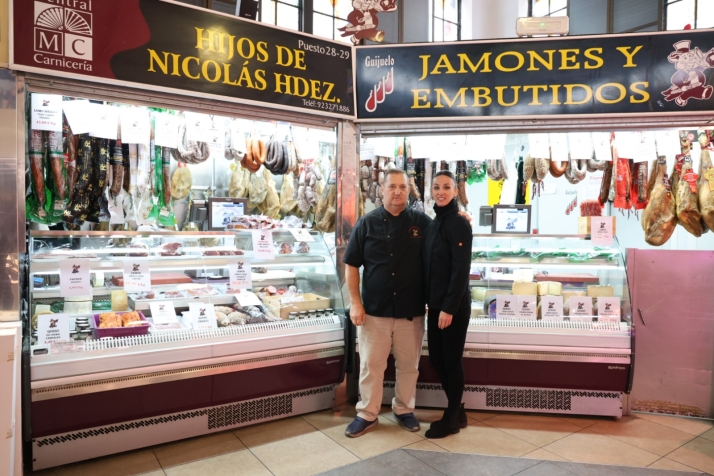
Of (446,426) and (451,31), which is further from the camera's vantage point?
(451,31)

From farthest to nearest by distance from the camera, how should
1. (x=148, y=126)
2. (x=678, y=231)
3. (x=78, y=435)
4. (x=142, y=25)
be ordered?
(x=678, y=231) < (x=148, y=126) < (x=142, y=25) < (x=78, y=435)

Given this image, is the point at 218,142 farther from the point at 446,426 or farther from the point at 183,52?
the point at 446,426

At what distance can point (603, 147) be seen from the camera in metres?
4.20

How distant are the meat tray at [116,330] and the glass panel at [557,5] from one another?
826cm

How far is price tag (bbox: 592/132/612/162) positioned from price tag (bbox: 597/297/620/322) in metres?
1.17

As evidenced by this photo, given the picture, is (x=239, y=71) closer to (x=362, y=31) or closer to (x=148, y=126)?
(x=148, y=126)

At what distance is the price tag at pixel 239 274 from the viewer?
12.2ft

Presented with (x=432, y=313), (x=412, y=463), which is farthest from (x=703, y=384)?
(x=412, y=463)

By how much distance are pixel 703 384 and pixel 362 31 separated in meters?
3.84

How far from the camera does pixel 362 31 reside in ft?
13.3

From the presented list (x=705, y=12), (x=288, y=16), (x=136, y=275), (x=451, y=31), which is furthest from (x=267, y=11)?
(x=705, y=12)

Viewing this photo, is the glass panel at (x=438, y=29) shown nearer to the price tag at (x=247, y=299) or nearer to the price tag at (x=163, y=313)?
the price tag at (x=247, y=299)

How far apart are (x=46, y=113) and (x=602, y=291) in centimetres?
409

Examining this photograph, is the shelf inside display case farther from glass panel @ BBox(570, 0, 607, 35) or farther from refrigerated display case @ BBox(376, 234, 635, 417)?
glass panel @ BBox(570, 0, 607, 35)
